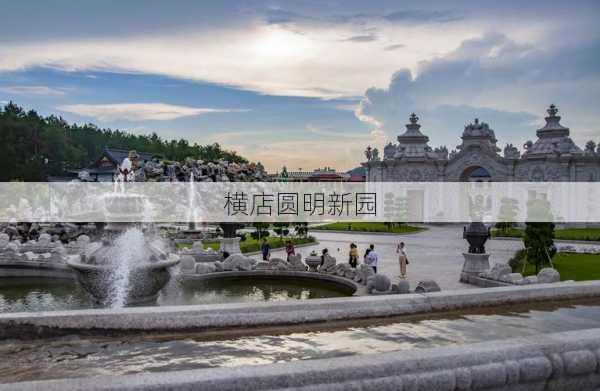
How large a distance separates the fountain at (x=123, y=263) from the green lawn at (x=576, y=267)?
1333cm

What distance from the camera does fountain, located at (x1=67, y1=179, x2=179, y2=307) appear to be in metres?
9.82

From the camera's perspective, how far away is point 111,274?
977cm

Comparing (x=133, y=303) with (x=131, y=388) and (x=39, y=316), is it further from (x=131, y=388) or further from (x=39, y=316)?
(x=131, y=388)

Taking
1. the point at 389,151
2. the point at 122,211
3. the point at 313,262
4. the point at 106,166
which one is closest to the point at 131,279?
the point at 122,211

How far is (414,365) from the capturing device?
4789 mm

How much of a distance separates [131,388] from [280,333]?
3160mm

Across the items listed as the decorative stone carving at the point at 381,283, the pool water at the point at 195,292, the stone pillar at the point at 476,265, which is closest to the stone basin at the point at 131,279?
the pool water at the point at 195,292

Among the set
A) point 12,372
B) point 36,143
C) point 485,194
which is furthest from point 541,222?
point 36,143

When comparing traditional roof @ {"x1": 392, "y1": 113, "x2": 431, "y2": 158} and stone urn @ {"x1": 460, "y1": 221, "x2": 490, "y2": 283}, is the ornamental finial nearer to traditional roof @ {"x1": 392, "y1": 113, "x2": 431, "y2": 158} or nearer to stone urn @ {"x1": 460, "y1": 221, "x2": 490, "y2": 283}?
traditional roof @ {"x1": 392, "y1": 113, "x2": 431, "y2": 158}

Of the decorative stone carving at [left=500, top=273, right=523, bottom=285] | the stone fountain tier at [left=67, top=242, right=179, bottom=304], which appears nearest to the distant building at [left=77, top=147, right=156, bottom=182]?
the decorative stone carving at [left=500, top=273, right=523, bottom=285]

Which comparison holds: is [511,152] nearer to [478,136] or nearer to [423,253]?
[478,136]

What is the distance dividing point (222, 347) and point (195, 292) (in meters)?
7.84

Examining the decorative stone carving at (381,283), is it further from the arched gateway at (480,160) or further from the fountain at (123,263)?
the arched gateway at (480,160)

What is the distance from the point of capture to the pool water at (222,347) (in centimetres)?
603
